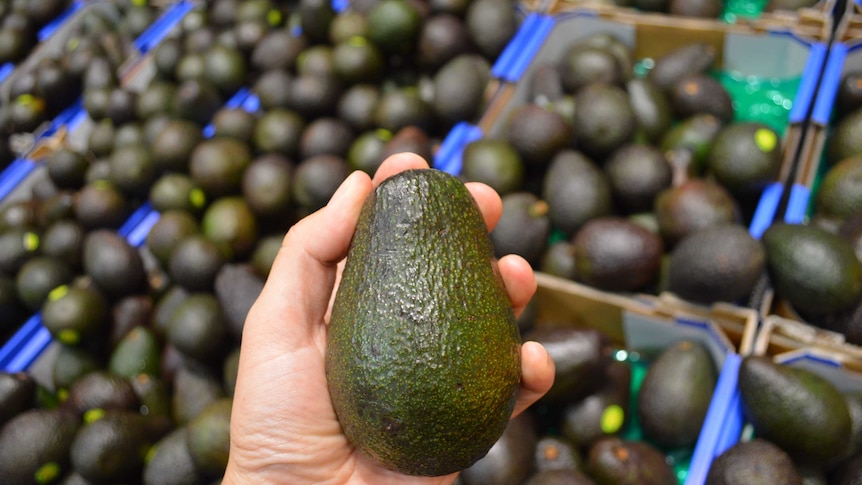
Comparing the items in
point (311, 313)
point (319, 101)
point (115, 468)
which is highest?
point (311, 313)

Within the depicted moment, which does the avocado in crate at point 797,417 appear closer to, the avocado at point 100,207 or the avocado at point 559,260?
the avocado at point 559,260

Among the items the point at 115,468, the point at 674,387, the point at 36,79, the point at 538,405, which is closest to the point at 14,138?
the point at 36,79

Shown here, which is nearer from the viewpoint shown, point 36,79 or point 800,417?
point 800,417

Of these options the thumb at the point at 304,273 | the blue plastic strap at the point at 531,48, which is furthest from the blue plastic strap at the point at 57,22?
the thumb at the point at 304,273

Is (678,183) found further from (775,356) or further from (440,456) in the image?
(440,456)

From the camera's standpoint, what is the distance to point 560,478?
1.86 metres

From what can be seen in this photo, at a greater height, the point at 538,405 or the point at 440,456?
the point at 440,456

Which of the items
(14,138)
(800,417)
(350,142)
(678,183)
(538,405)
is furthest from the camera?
(14,138)

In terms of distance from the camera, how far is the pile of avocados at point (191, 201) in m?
2.38

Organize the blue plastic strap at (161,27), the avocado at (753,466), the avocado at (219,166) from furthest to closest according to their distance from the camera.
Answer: the blue plastic strap at (161,27), the avocado at (219,166), the avocado at (753,466)

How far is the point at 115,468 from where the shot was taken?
2.24m

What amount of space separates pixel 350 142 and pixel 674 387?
1.94 metres

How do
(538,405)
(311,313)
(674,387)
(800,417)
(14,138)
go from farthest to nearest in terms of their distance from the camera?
(14,138)
(538,405)
(674,387)
(800,417)
(311,313)

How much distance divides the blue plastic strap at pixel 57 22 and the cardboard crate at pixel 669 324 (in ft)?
15.3
